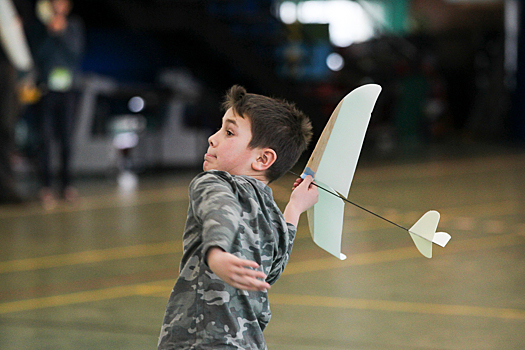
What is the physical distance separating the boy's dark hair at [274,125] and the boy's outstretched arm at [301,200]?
0.29ft

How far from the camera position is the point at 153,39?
37.2 ft

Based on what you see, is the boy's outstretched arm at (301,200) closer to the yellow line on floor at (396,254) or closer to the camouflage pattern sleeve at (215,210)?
the camouflage pattern sleeve at (215,210)

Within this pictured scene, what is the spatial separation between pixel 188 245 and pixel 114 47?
1021 centimetres

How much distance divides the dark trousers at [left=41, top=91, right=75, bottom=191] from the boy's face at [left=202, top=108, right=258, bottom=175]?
5.01 metres

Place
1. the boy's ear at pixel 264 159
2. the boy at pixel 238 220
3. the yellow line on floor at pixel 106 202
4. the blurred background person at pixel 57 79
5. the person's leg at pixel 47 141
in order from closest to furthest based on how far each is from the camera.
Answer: the boy at pixel 238 220, the boy's ear at pixel 264 159, the yellow line on floor at pixel 106 202, the blurred background person at pixel 57 79, the person's leg at pixel 47 141

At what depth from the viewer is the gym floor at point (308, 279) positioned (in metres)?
2.53

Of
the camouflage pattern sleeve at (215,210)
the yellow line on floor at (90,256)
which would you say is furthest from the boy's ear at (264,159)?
the yellow line on floor at (90,256)

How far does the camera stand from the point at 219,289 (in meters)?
1.36

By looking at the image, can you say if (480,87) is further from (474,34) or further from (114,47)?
(114,47)

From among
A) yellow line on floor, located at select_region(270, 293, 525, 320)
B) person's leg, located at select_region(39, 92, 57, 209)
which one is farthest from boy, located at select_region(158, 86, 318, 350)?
person's leg, located at select_region(39, 92, 57, 209)

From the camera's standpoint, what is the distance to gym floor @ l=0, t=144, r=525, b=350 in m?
2.53

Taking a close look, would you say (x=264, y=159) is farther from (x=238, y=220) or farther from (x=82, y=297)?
(x=82, y=297)

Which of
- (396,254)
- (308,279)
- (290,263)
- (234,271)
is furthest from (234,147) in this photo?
(396,254)

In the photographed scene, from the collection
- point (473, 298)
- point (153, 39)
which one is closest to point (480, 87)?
point (153, 39)
